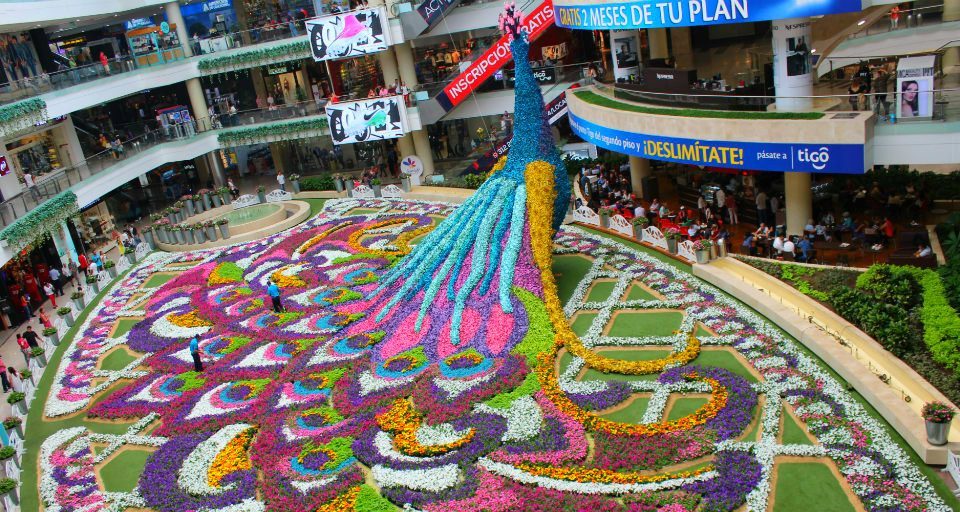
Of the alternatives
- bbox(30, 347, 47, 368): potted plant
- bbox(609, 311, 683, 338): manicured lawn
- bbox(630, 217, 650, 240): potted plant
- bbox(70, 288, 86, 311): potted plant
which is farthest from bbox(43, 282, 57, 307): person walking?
bbox(609, 311, 683, 338): manicured lawn

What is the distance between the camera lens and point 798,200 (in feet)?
88.9

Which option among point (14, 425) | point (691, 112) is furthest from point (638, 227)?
point (14, 425)

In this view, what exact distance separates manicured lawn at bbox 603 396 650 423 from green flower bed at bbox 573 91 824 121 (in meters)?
10.2

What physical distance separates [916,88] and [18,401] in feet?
86.7

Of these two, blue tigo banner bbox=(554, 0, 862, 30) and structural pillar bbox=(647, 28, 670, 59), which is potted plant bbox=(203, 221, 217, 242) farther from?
structural pillar bbox=(647, 28, 670, 59)

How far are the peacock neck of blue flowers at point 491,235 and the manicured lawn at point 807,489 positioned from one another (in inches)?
389

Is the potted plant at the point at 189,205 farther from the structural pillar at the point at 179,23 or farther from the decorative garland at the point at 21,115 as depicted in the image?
the structural pillar at the point at 179,23

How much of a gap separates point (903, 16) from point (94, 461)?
88.6ft

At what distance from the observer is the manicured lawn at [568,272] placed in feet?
88.9

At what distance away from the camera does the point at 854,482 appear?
634 inches

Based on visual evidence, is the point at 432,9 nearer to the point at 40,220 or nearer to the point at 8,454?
the point at 40,220

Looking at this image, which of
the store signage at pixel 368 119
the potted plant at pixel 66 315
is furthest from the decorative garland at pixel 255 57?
the potted plant at pixel 66 315

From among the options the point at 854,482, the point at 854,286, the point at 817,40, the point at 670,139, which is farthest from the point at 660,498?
the point at 817,40

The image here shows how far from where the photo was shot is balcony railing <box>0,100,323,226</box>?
36438 mm
